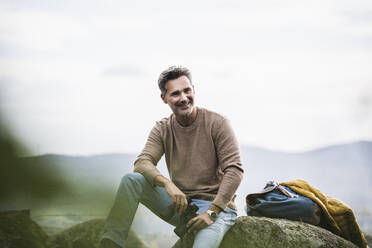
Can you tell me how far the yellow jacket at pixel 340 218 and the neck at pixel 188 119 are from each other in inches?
53.1

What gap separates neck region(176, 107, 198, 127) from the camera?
13.2ft

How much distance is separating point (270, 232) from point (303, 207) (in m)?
0.48

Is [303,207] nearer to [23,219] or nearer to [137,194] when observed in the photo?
[137,194]

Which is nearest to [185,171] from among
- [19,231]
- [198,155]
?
[198,155]

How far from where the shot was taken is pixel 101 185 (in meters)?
2.34

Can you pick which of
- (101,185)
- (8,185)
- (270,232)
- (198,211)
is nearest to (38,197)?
(8,185)

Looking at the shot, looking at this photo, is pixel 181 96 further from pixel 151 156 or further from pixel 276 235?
pixel 276 235

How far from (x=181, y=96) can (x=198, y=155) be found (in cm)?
64

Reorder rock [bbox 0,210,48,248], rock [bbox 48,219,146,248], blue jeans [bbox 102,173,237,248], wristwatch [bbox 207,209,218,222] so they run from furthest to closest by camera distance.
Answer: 1. rock [bbox 48,219,146,248]
2. rock [bbox 0,210,48,248]
3. wristwatch [bbox 207,209,218,222]
4. blue jeans [bbox 102,173,237,248]

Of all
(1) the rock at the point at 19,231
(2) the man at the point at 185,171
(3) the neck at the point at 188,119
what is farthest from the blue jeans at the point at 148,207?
(1) the rock at the point at 19,231

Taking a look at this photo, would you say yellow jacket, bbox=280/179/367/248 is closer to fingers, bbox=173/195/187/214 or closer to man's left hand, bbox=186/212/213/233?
man's left hand, bbox=186/212/213/233

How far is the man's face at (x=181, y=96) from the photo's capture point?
3.95 meters

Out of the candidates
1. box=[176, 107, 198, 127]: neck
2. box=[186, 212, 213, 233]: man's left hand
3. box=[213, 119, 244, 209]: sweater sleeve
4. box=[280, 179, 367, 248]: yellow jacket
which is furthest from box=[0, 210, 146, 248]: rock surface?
box=[280, 179, 367, 248]: yellow jacket

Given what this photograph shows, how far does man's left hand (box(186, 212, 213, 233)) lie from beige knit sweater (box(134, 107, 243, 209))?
270mm
